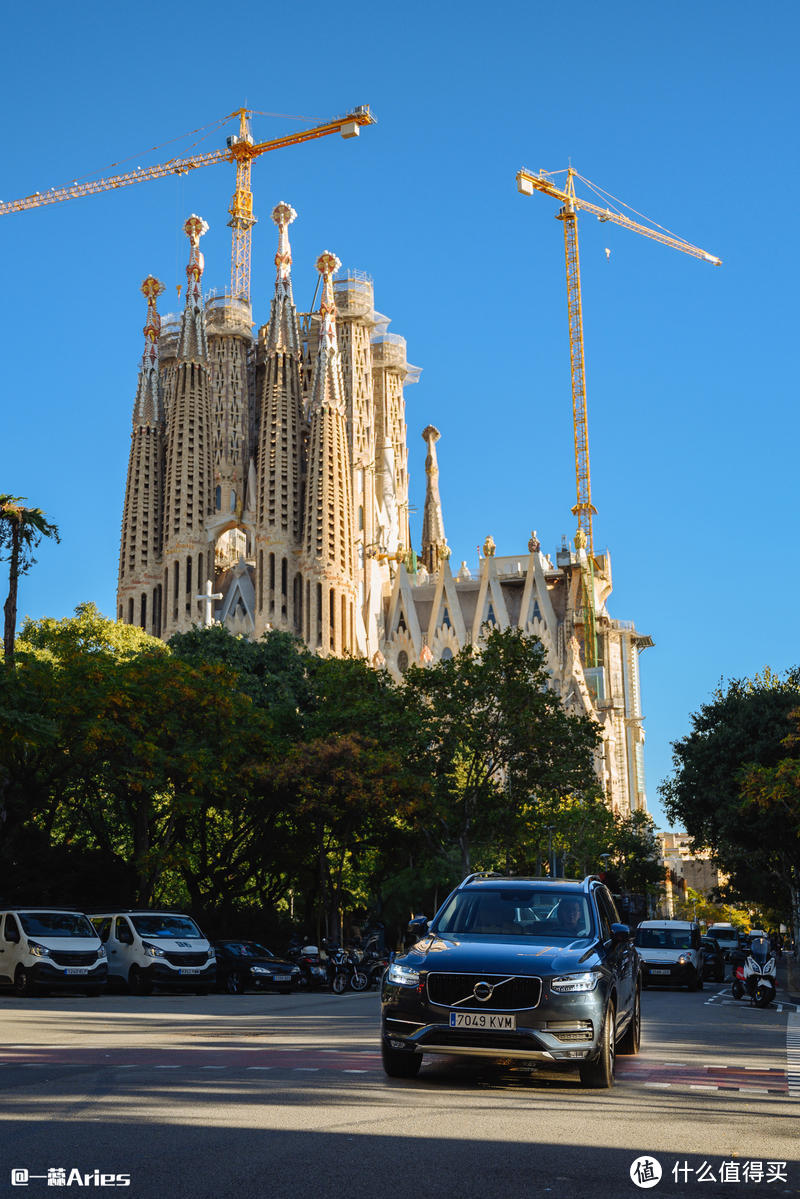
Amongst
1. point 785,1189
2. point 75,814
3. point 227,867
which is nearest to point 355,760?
point 227,867

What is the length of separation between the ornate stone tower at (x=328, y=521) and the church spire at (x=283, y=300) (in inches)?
110

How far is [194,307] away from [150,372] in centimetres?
637

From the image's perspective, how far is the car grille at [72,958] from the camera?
803 inches

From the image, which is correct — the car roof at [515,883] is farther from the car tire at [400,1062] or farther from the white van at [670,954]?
the white van at [670,954]

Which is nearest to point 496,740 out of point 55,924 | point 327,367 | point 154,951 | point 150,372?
point 154,951

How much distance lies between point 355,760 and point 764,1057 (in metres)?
20.5

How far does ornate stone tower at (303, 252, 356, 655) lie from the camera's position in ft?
269

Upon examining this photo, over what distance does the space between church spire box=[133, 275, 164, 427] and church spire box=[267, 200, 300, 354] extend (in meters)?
10.2

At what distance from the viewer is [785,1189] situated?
233 inches

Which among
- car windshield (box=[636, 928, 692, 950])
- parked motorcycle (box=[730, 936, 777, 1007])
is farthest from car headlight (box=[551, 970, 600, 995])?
car windshield (box=[636, 928, 692, 950])

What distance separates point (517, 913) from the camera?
9.87m

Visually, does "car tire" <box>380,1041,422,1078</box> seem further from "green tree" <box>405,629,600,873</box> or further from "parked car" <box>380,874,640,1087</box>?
"green tree" <box>405,629,600,873</box>

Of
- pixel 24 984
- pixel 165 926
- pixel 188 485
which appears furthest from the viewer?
pixel 188 485

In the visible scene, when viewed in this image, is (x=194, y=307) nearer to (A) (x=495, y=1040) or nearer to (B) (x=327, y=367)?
(B) (x=327, y=367)
